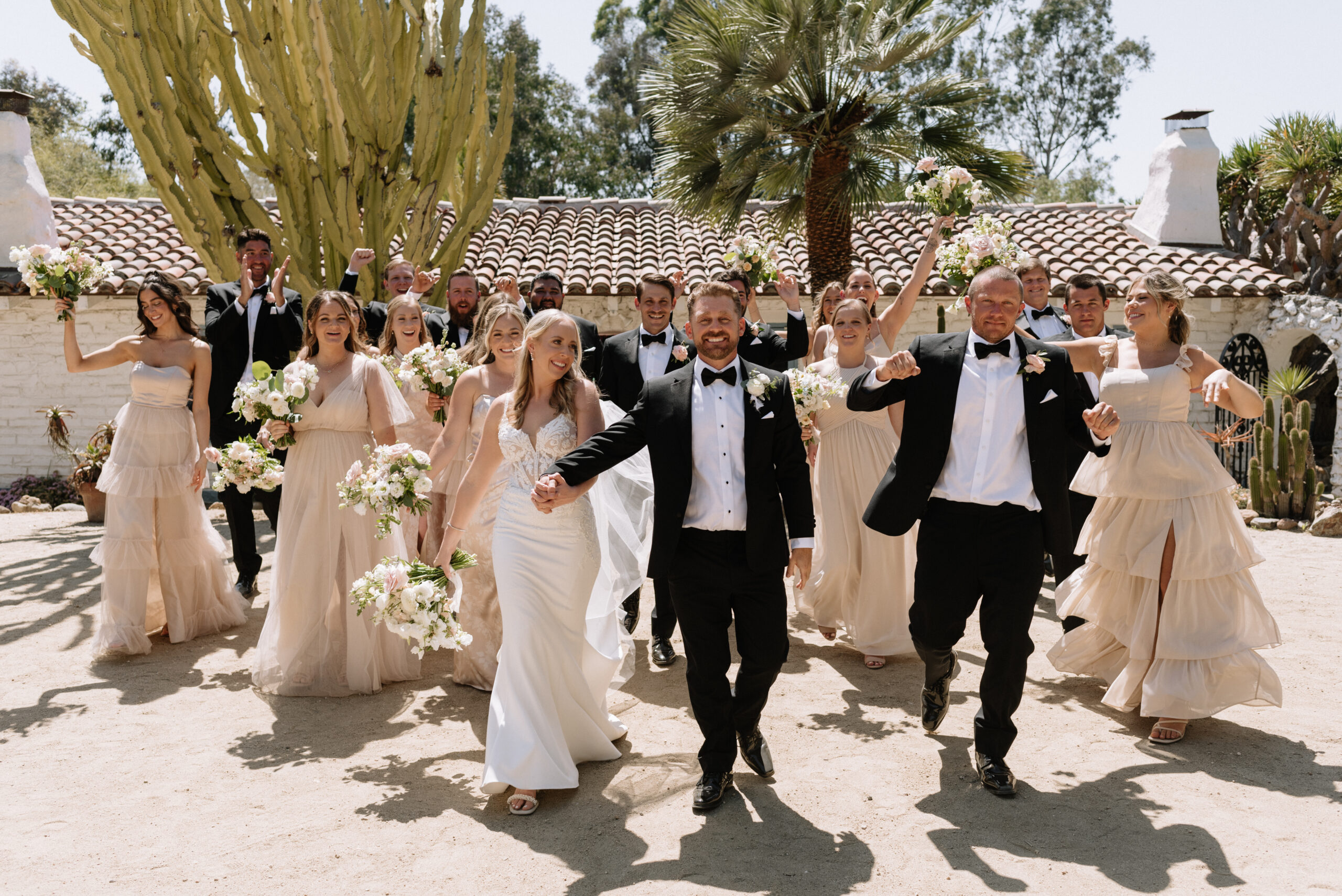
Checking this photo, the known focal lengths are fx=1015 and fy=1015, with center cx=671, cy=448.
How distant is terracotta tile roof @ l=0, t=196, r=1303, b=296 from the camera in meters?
14.8

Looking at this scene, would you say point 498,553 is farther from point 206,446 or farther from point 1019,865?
point 206,446

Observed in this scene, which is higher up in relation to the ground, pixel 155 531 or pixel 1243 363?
pixel 1243 363

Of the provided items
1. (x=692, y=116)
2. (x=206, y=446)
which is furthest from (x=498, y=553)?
(x=692, y=116)

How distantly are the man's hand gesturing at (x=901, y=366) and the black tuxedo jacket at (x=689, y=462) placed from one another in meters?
0.42

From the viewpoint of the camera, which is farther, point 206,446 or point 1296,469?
point 1296,469

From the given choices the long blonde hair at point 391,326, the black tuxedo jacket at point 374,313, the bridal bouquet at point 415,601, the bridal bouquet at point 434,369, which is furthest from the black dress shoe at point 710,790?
the black tuxedo jacket at point 374,313

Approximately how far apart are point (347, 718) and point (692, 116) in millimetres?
8300

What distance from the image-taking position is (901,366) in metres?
4.18

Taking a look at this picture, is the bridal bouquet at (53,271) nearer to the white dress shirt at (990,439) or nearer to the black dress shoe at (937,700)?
the white dress shirt at (990,439)

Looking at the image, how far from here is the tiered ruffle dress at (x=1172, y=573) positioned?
4891 mm

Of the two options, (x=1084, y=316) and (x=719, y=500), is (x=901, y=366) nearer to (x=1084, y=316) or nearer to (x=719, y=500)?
(x=719, y=500)

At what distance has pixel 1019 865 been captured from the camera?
3.67m

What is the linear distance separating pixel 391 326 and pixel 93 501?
24.7 ft

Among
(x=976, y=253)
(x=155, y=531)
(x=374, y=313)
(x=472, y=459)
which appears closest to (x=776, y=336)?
(x=976, y=253)
